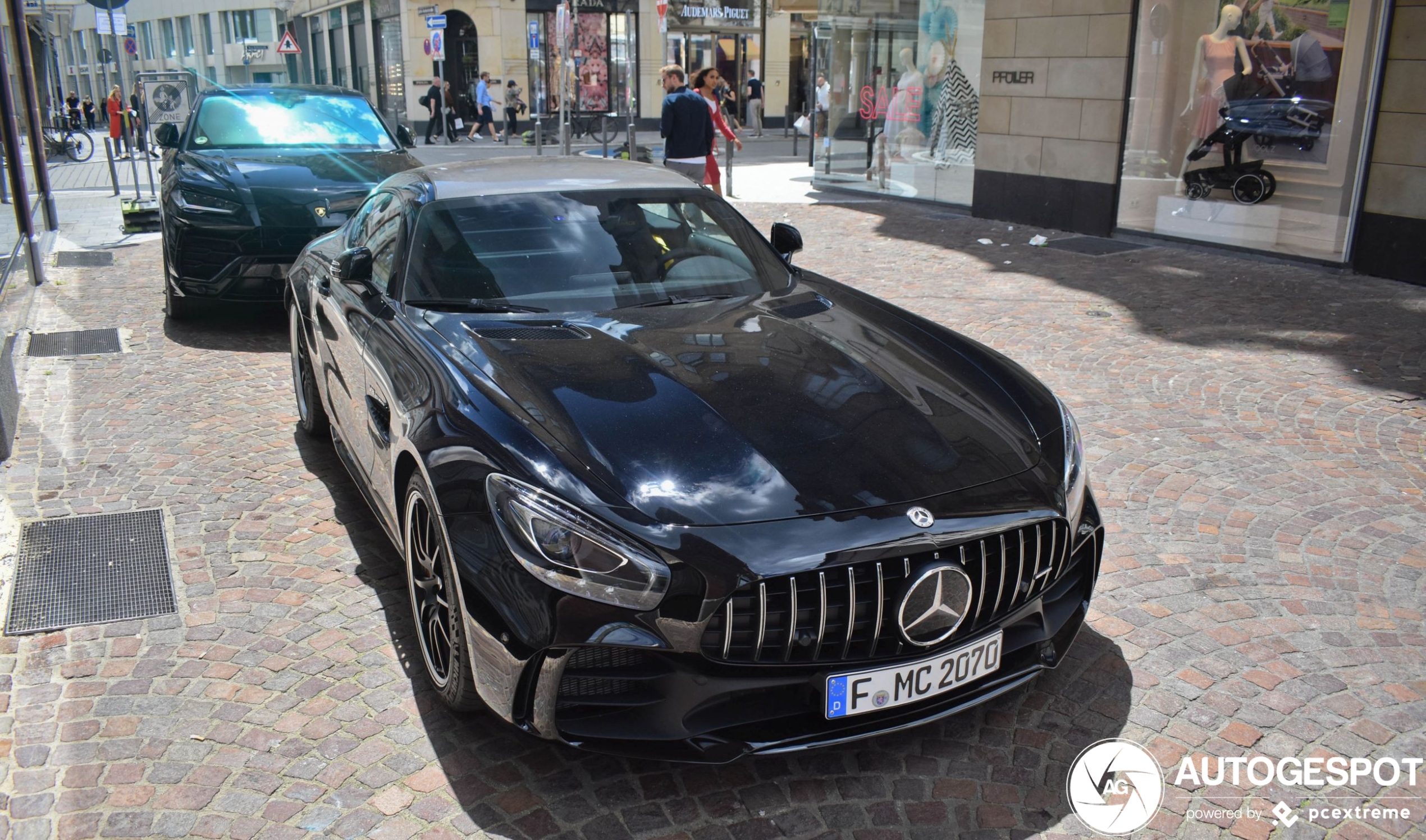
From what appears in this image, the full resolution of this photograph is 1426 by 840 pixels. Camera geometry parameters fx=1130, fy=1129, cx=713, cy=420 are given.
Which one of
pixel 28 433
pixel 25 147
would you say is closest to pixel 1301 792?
pixel 28 433

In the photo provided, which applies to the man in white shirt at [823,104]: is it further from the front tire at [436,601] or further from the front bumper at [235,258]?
the front tire at [436,601]

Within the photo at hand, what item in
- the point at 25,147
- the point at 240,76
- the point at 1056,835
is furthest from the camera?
the point at 240,76

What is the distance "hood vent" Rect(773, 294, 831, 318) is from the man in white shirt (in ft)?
46.3

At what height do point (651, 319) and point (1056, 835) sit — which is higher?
point (651, 319)

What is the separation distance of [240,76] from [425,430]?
5706cm

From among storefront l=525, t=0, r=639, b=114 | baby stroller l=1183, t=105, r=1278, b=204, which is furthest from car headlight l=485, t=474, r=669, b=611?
storefront l=525, t=0, r=639, b=114

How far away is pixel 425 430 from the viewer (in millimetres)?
3273

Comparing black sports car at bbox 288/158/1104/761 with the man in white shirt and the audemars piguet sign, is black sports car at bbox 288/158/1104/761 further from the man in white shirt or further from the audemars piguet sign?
the audemars piguet sign

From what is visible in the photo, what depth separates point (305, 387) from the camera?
559 cm

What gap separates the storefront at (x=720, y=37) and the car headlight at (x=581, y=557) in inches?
1436

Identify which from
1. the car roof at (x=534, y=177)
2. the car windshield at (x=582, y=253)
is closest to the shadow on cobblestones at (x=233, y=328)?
the car roof at (x=534, y=177)

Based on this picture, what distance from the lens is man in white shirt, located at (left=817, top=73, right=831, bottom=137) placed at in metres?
17.8

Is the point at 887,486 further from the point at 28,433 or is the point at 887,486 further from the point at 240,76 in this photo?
the point at 240,76

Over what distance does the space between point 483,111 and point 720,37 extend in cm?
1052
